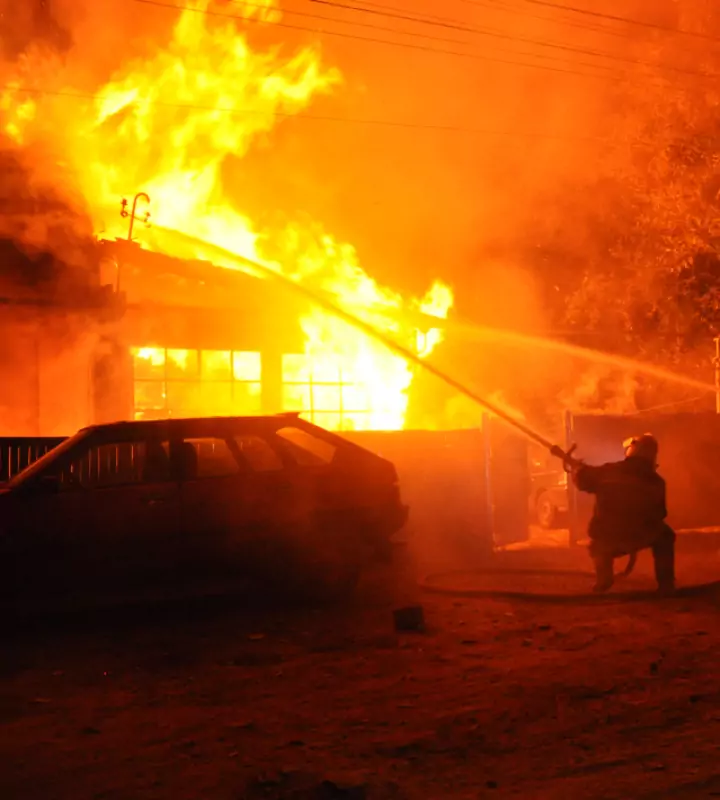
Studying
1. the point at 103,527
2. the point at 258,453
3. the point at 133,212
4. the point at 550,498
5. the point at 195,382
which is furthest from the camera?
the point at 550,498

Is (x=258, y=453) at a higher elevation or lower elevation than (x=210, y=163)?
lower

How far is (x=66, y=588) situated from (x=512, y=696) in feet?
12.0

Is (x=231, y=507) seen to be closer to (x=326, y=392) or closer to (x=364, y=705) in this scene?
(x=364, y=705)

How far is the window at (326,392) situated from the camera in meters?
16.8

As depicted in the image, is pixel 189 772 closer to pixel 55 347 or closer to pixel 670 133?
pixel 55 347

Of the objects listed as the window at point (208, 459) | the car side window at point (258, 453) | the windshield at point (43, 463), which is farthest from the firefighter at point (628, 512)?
the windshield at point (43, 463)

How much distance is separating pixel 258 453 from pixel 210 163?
921 centimetres

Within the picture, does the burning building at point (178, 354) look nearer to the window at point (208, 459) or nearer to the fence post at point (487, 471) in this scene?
the fence post at point (487, 471)

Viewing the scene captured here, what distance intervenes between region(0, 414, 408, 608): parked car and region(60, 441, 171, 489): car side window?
1 cm

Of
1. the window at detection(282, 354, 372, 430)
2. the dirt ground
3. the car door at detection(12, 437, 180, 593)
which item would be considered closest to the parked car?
the car door at detection(12, 437, 180, 593)

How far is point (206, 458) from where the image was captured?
823 cm

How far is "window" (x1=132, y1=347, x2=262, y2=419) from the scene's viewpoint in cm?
1518

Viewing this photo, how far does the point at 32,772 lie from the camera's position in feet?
14.7

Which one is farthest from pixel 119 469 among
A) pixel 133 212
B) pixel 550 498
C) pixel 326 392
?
pixel 550 498
